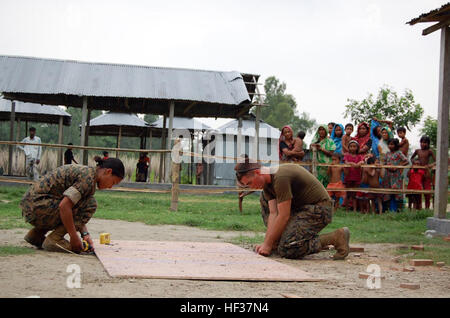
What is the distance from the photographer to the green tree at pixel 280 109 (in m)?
46.2

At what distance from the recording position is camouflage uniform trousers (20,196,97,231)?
4.44 meters

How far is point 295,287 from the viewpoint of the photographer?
137 inches

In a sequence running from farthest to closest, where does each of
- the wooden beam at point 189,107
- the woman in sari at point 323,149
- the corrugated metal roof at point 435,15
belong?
the wooden beam at point 189,107, the woman in sari at point 323,149, the corrugated metal roof at point 435,15

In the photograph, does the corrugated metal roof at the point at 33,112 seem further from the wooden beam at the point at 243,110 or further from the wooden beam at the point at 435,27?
the wooden beam at the point at 435,27

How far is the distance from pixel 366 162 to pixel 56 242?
7256 millimetres

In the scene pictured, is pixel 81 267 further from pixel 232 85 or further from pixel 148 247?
pixel 232 85

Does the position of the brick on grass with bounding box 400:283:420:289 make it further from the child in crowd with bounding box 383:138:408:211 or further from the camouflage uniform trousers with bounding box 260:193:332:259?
the child in crowd with bounding box 383:138:408:211

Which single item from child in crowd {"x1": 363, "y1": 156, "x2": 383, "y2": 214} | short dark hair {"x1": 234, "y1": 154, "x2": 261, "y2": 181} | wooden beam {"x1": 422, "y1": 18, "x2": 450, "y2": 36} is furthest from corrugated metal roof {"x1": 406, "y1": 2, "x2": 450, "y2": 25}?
short dark hair {"x1": 234, "y1": 154, "x2": 261, "y2": 181}

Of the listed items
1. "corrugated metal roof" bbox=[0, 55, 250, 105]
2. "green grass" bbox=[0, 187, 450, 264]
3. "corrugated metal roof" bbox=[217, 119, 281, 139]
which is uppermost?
"corrugated metal roof" bbox=[0, 55, 250, 105]

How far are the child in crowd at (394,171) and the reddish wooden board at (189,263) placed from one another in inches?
222

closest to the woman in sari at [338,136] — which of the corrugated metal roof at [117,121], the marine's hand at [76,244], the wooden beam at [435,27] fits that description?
the wooden beam at [435,27]

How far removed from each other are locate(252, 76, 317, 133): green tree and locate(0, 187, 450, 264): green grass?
35.4m

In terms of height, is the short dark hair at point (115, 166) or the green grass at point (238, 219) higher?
the short dark hair at point (115, 166)

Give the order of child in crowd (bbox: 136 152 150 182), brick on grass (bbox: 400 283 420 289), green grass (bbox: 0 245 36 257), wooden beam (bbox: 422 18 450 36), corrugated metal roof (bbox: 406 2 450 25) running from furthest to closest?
child in crowd (bbox: 136 152 150 182) < wooden beam (bbox: 422 18 450 36) < corrugated metal roof (bbox: 406 2 450 25) < green grass (bbox: 0 245 36 257) < brick on grass (bbox: 400 283 420 289)
